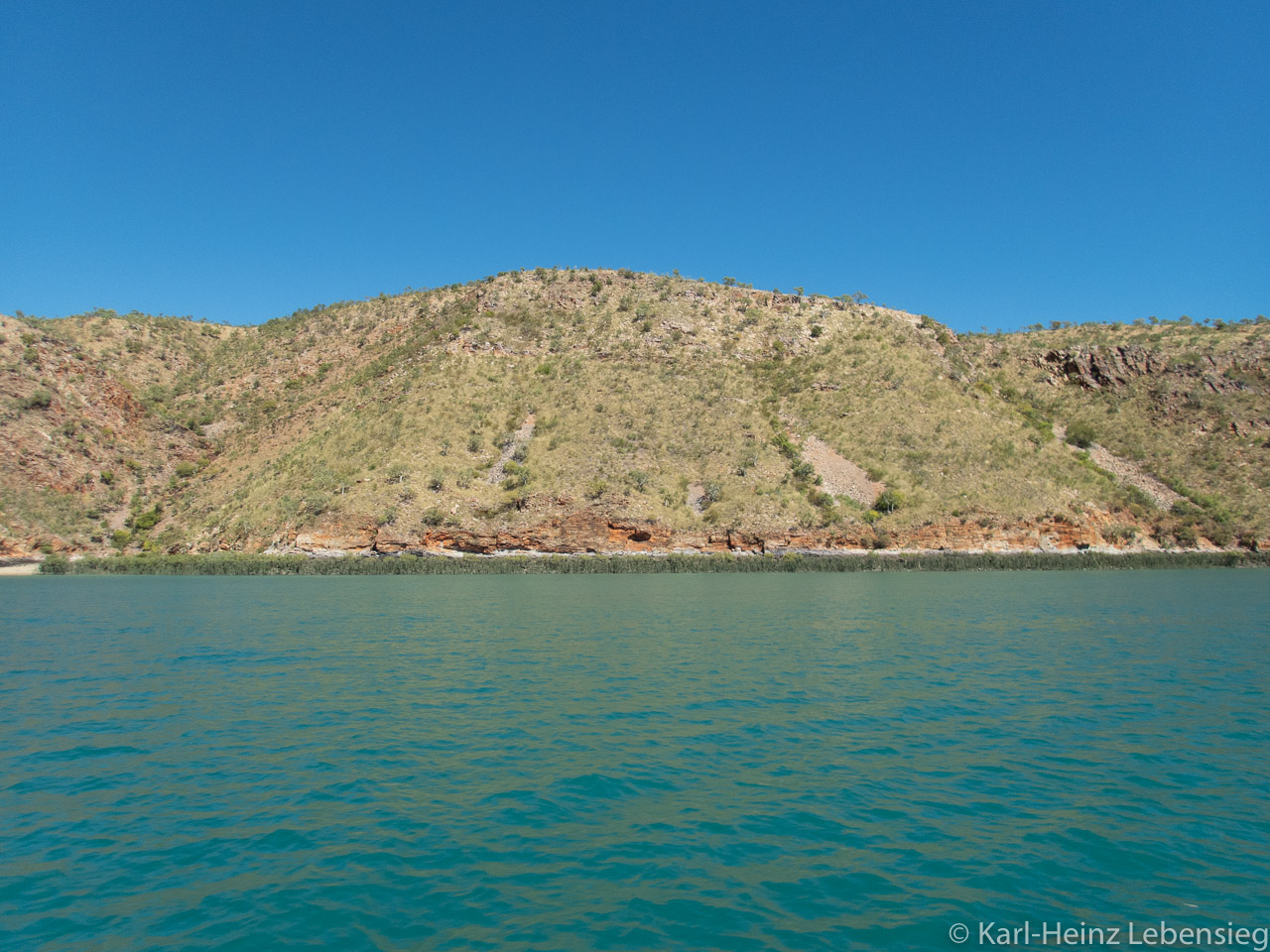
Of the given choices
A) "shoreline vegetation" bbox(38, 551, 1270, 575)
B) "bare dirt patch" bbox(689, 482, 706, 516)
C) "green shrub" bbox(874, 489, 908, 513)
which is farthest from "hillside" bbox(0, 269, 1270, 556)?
"shoreline vegetation" bbox(38, 551, 1270, 575)

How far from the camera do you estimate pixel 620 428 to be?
70.8 m

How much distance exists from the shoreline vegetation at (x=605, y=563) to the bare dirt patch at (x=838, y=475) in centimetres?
807

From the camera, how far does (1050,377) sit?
302 ft

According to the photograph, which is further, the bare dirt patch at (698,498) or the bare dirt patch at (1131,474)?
the bare dirt patch at (1131,474)

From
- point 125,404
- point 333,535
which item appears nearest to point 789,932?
point 333,535

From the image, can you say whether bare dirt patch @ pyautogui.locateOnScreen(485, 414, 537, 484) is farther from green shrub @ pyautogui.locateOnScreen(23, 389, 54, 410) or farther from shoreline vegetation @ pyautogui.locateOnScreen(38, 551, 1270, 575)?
green shrub @ pyautogui.locateOnScreen(23, 389, 54, 410)

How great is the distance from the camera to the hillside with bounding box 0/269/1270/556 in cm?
6225

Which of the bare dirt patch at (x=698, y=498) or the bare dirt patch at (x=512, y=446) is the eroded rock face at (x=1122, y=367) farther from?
the bare dirt patch at (x=512, y=446)

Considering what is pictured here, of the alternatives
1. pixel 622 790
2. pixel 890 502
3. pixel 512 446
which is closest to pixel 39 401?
pixel 512 446

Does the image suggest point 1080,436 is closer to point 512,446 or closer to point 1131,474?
point 1131,474

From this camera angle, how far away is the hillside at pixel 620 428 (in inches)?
2451

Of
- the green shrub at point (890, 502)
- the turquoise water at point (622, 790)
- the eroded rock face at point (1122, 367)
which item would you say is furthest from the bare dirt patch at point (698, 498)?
the eroded rock face at point (1122, 367)

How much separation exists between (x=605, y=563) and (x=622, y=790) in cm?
4578

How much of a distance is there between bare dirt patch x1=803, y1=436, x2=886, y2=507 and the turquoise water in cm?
4352
